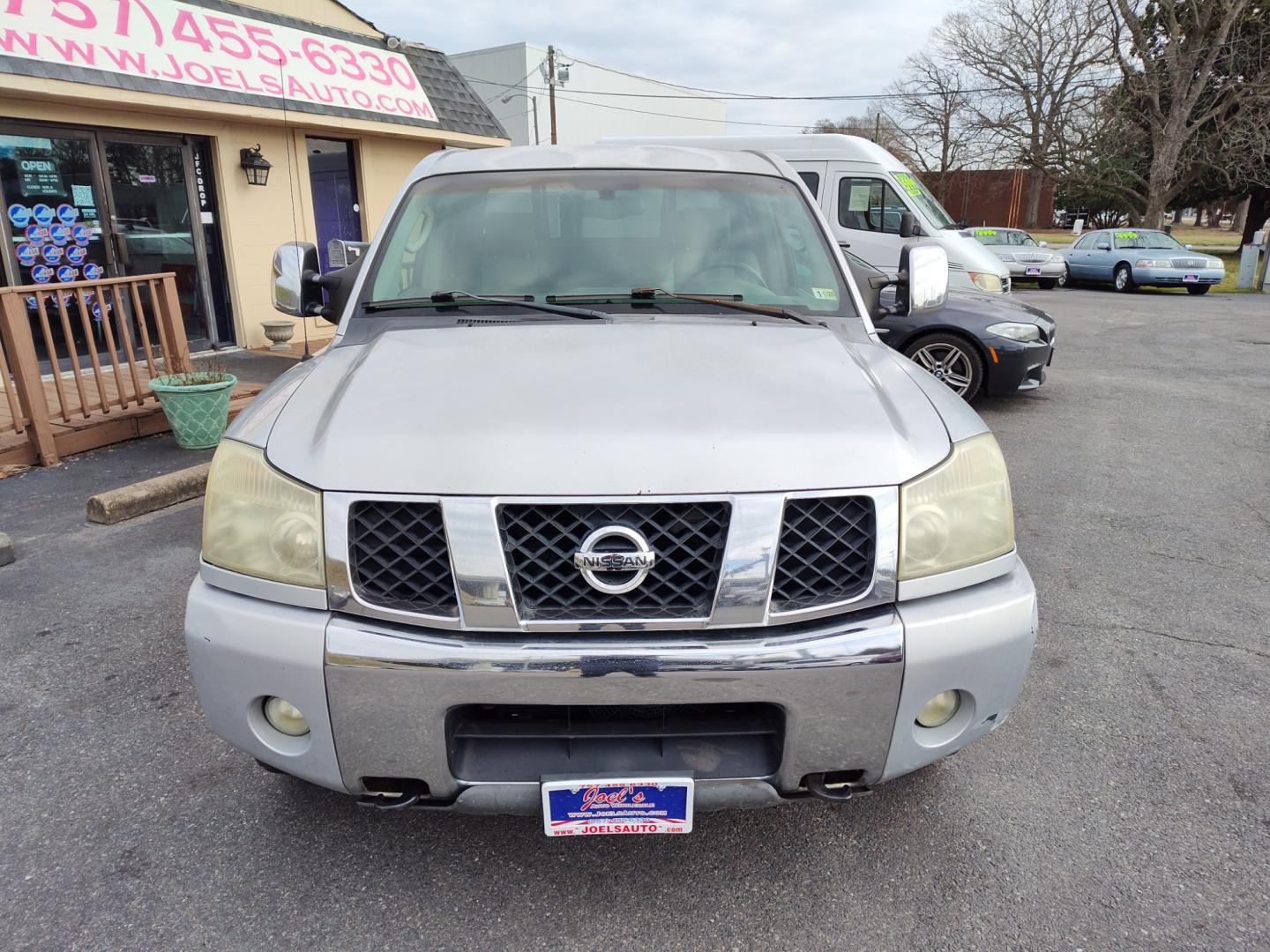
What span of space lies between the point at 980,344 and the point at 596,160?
204 inches

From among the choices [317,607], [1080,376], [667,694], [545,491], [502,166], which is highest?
[502,166]

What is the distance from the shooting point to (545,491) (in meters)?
1.82

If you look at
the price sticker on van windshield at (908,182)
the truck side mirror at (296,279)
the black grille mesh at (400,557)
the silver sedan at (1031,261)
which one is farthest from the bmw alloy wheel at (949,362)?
the silver sedan at (1031,261)

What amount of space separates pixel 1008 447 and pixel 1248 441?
2.05 meters

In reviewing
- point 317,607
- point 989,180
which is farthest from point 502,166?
point 989,180

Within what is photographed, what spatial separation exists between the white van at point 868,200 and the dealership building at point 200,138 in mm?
4196

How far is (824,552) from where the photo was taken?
1.90 m

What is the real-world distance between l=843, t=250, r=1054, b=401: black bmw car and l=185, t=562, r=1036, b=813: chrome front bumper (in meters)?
5.87

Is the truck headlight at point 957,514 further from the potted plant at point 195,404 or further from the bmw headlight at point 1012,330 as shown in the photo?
the bmw headlight at point 1012,330

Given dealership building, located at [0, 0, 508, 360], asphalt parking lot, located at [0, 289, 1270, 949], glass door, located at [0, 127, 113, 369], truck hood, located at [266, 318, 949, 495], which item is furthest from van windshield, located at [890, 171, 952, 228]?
glass door, located at [0, 127, 113, 369]

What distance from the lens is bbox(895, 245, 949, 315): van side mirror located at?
3.25 m

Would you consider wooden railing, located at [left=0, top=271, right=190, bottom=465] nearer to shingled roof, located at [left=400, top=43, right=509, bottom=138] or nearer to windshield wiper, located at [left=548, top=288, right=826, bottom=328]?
windshield wiper, located at [left=548, top=288, right=826, bottom=328]

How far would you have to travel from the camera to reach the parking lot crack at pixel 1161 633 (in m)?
3.44

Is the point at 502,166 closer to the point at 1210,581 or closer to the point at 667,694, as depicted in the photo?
the point at 667,694
